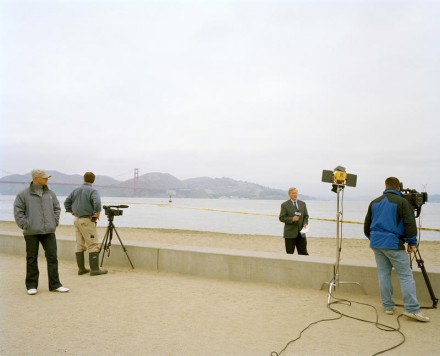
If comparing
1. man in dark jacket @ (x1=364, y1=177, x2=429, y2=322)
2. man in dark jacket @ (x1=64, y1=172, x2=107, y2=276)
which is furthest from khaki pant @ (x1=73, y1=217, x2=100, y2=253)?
man in dark jacket @ (x1=364, y1=177, x2=429, y2=322)

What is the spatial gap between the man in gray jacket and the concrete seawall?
1708mm

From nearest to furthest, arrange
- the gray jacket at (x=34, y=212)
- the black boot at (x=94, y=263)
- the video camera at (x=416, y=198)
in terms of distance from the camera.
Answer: the video camera at (x=416, y=198)
the gray jacket at (x=34, y=212)
the black boot at (x=94, y=263)

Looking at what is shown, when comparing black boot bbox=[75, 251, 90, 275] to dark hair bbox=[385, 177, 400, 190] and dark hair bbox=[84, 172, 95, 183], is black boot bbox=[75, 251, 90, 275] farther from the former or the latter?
dark hair bbox=[385, 177, 400, 190]

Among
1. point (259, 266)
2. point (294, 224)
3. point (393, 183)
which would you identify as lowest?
point (259, 266)

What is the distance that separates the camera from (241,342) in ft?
11.3

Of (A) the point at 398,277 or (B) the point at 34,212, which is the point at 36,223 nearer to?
(B) the point at 34,212

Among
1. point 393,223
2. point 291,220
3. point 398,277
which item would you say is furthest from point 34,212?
Result: point 398,277

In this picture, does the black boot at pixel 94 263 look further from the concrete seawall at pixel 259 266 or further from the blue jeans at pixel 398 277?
the blue jeans at pixel 398 277

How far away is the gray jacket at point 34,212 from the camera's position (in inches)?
199

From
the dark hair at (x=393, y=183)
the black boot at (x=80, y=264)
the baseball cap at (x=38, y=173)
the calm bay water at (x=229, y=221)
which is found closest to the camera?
the dark hair at (x=393, y=183)

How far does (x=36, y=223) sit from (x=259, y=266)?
3.20 meters

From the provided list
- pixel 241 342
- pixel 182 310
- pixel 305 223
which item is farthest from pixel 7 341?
pixel 305 223

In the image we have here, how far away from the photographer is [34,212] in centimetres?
513

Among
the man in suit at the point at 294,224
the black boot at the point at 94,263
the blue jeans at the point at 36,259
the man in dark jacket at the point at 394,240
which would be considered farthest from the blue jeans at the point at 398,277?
the black boot at the point at 94,263
